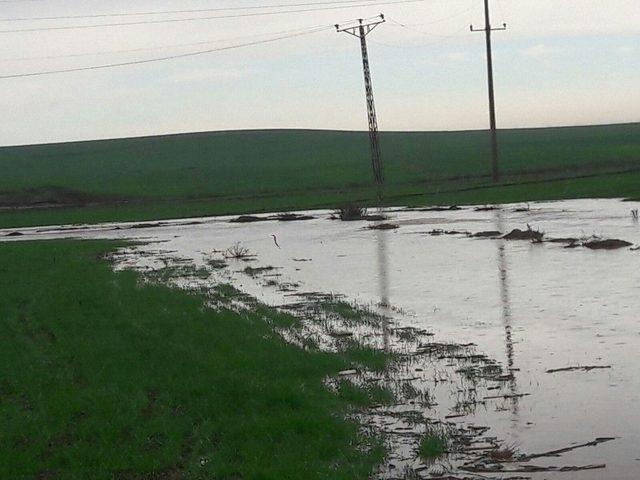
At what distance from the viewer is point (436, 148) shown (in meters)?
131

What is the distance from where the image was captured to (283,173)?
108812 mm

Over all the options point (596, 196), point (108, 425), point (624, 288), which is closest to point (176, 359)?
point (108, 425)

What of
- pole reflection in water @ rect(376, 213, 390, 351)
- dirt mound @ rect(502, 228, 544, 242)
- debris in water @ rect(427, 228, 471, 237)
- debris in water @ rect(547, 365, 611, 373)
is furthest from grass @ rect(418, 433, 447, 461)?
debris in water @ rect(427, 228, 471, 237)

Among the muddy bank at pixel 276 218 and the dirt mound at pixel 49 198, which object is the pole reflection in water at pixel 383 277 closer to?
the muddy bank at pixel 276 218

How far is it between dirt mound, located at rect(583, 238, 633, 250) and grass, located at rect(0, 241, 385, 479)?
45.1ft

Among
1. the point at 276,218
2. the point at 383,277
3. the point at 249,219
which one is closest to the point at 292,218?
the point at 276,218

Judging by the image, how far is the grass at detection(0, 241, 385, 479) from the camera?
10352 millimetres

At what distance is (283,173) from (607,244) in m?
78.4

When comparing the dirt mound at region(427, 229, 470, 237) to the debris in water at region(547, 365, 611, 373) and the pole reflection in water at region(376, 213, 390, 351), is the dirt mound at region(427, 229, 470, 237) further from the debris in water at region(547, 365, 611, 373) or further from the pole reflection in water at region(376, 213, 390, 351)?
the debris in water at region(547, 365, 611, 373)

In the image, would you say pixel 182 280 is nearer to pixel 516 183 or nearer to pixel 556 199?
pixel 556 199

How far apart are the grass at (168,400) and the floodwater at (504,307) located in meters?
1.08

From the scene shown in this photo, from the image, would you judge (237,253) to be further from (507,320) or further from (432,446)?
(432,446)

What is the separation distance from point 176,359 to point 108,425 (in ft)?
13.0

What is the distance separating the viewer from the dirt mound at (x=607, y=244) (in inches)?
1236
